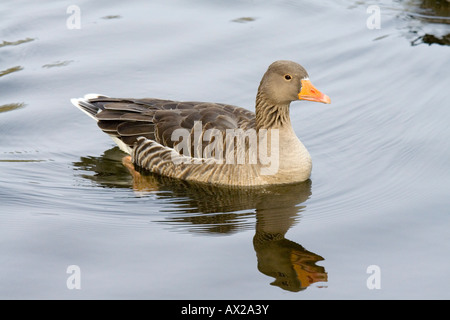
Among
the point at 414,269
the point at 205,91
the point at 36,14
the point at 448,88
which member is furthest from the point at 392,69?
the point at 36,14

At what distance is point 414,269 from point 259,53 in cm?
823

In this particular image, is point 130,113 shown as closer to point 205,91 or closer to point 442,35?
point 205,91

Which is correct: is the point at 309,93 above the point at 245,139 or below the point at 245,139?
above

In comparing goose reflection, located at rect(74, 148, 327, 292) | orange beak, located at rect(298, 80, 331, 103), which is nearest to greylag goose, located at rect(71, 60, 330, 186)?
orange beak, located at rect(298, 80, 331, 103)

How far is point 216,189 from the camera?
12.1 metres

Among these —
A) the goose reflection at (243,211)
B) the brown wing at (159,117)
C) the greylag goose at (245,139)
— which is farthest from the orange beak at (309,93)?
the goose reflection at (243,211)

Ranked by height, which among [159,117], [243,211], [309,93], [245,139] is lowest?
[243,211]

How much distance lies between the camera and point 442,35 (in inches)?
682

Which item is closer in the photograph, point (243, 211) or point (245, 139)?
point (243, 211)

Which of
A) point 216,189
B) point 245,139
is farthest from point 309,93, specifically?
point 216,189

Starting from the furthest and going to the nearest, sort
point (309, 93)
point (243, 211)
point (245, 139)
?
point (245, 139) → point (309, 93) → point (243, 211)

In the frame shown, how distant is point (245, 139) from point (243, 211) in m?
1.41

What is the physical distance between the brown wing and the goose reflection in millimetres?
631

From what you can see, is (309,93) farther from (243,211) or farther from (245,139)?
(243,211)
